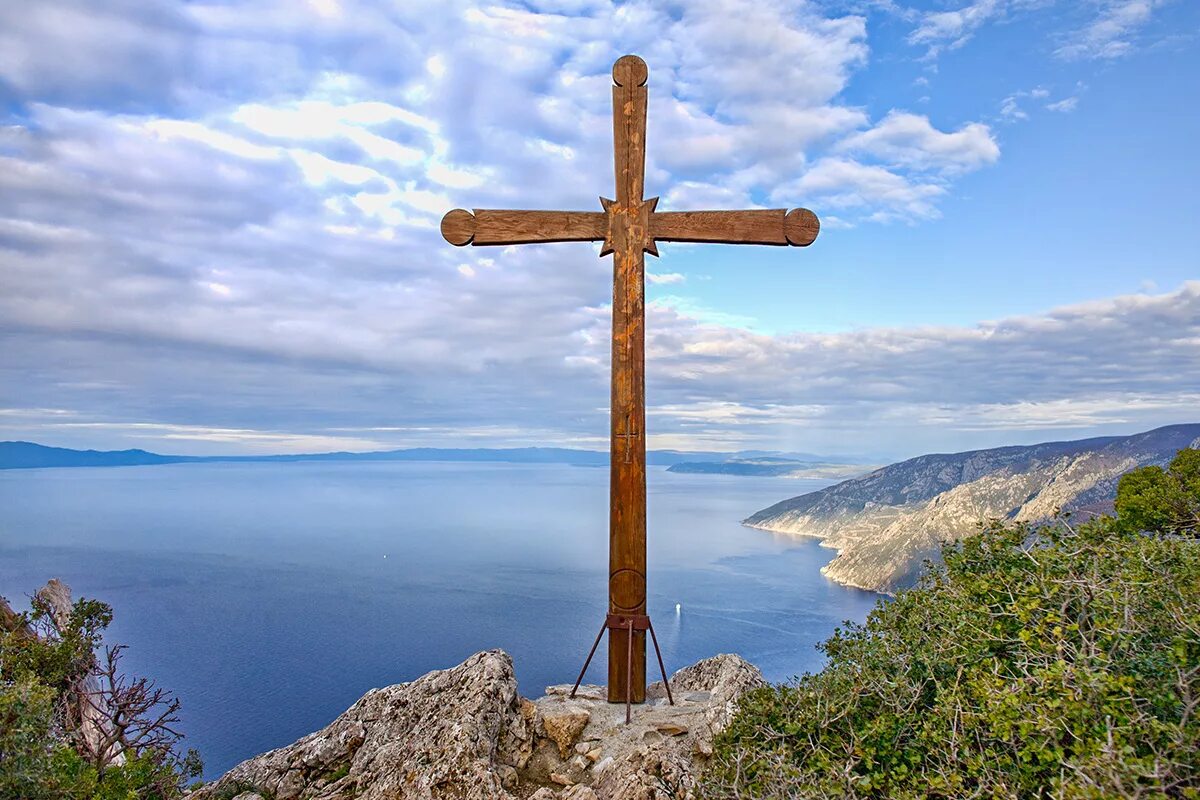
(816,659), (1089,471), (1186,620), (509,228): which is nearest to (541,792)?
(1186,620)

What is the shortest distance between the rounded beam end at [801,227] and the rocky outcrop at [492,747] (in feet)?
15.2

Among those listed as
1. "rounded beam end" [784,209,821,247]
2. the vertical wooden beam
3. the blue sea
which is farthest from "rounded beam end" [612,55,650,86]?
the blue sea

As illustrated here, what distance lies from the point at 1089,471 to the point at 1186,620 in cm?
8353

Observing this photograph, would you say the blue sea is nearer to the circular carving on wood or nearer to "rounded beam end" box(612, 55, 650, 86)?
the circular carving on wood

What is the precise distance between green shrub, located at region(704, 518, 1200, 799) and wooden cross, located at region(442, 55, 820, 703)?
1.80m

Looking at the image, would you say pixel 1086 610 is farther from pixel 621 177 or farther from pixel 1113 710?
pixel 621 177

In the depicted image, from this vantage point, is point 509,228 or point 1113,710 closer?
point 1113,710

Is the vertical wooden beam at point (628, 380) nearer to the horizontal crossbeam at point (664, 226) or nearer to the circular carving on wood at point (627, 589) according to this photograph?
the circular carving on wood at point (627, 589)

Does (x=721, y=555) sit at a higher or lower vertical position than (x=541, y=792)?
lower

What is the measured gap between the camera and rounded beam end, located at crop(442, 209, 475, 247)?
7.48 metres

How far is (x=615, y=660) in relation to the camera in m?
7.00

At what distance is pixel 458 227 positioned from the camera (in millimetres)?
7520

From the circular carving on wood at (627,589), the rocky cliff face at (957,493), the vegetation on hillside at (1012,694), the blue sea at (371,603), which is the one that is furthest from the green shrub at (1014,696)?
the rocky cliff face at (957,493)

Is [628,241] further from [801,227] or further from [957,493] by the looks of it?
[957,493]
